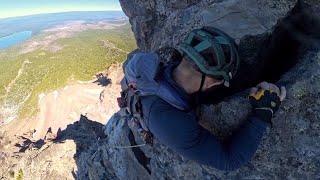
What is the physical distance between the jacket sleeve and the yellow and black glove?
98mm

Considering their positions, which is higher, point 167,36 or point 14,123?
point 167,36

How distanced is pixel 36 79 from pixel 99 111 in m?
98.3

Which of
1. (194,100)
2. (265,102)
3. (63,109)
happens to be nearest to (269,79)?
(265,102)

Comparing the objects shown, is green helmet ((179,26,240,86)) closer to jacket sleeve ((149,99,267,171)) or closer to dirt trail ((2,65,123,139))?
jacket sleeve ((149,99,267,171))

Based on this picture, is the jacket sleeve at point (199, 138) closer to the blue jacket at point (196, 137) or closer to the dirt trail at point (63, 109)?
the blue jacket at point (196, 137)

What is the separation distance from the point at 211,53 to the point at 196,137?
1.18 m

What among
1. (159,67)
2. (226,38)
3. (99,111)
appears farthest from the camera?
(99,111)

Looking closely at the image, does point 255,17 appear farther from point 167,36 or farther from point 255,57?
point 167,36

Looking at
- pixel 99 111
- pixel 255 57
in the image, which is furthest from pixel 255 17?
pixel 99 111

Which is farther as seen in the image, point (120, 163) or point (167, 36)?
A: point (120, 163)

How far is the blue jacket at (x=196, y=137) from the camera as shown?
13.9ft

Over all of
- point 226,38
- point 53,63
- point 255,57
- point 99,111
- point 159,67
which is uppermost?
point 226,38

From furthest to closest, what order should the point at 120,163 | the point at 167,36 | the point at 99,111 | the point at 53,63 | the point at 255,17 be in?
the point at 53,63
the point at 99,111
the point at 120,163
the point at 167,36
the point at 255,17

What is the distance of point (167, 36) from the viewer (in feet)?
24.9
